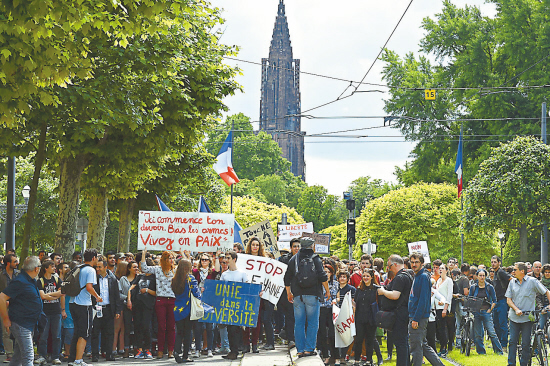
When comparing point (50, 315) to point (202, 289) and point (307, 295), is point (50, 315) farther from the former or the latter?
point (307, 295)

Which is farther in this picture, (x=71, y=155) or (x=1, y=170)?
(x=1, y=170)

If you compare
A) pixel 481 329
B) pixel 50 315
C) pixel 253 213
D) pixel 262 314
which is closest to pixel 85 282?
pixel 50 315

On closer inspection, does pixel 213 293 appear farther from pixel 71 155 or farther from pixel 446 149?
pixel 446 149

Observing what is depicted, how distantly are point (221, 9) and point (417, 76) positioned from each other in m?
29.7

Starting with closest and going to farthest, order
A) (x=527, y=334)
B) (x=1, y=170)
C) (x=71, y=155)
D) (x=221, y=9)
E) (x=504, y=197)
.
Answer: (x=527, y=334), (x=71, y=155), (x=221, y=9), (x=1, y=170), (x=504, y=197)

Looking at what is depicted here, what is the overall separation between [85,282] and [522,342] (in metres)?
6.96

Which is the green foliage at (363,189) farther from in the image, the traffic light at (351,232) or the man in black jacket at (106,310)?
the man in black jacket at (106,310)

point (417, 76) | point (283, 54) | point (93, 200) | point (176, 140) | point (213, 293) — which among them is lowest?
point (213, 293)

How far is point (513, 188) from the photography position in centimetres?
2781

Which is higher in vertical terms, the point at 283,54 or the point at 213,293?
the point at 283,54

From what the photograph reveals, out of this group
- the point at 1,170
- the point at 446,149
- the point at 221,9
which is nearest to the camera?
the point at 221,9

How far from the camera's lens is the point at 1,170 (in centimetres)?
2536

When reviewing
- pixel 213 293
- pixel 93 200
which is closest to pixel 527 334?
pixel 213 293

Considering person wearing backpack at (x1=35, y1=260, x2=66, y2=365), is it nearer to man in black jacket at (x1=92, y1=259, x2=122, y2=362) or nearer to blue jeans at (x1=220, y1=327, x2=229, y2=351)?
man in black jacket at (x1=92, y1=259, x2=122, y2=362)
